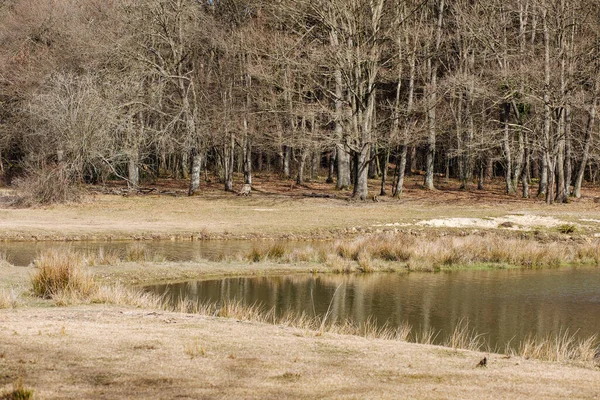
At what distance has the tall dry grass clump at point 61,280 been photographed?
13.4m

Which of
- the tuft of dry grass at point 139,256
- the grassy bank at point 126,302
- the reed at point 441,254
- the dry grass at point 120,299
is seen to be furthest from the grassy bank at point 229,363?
the reed at point 441,254

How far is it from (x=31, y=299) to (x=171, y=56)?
34947 millimetres

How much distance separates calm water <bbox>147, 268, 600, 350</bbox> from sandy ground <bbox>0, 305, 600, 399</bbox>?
4.77 m

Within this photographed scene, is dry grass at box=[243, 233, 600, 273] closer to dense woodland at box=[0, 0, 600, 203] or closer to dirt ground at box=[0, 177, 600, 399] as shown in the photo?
dirt ground at box=[0, 177, 600, 399]

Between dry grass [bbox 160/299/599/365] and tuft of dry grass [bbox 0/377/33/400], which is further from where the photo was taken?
dry grass [bbox 160/299/599/365]

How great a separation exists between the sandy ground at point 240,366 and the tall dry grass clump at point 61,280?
2.41m

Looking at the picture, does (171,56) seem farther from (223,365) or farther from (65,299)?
(223,365)

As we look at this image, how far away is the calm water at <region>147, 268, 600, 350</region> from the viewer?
15359 mm

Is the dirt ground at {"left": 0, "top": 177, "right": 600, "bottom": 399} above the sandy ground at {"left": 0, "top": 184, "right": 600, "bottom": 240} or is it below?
above

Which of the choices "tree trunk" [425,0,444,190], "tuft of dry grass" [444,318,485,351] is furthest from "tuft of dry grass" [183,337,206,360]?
"tree trunk" [425,0,444,190]

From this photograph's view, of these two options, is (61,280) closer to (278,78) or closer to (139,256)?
(139,256)

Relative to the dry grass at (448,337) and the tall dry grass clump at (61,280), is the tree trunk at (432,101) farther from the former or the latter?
the tall dry grass clump at (61,280)

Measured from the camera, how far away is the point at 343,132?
3891cm

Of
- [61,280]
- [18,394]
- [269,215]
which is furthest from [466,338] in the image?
[269,215]
